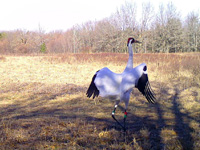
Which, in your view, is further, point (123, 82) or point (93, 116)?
point (93, 116)

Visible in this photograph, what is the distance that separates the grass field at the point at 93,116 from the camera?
4250mm

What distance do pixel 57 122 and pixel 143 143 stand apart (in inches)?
90.1

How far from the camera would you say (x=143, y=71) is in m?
4.76

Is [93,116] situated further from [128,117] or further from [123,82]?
[123,82]

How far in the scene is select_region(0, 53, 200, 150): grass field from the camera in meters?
4.25

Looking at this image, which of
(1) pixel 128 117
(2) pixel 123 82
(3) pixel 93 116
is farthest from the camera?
(3) pixel 93 116

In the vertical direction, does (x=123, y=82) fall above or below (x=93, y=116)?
above

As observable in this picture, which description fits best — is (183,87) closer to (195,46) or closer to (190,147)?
(190,147)

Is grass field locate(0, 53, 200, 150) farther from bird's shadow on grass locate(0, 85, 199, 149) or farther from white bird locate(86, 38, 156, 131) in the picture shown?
white bird locate(86, 38, 156, 131)

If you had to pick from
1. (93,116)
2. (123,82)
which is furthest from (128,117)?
(123,82)

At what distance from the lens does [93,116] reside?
6695mm

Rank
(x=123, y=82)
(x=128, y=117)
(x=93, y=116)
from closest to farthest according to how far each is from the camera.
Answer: (x=123, y=82), (x=128, y=117), (x=93, y=116)

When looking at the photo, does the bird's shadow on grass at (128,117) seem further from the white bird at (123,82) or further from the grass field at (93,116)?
the white bird at (123,82)

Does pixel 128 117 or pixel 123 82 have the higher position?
pixel 123 82
